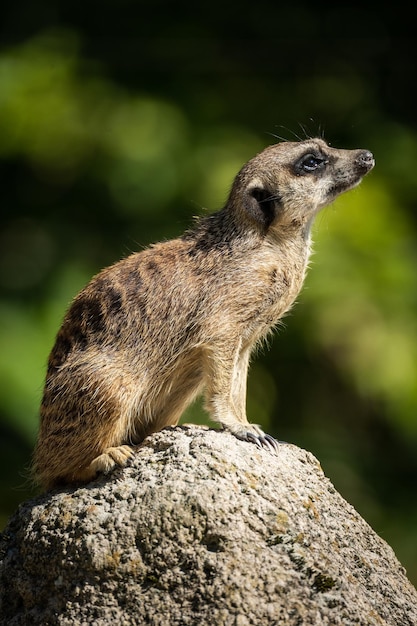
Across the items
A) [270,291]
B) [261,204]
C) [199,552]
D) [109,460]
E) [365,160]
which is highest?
[365,160]

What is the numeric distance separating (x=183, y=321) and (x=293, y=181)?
3.24 ft

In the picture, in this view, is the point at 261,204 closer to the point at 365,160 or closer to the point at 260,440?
the point at 365,160

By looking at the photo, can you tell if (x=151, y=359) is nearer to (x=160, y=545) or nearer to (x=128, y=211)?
(x=160, y=545)

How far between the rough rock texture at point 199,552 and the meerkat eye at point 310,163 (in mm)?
1660

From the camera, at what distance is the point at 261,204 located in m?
5.45

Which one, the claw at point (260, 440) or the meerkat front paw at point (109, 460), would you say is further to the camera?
the claw at point (260, 440)

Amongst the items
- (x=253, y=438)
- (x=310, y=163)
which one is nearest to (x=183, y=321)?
(x=253, y=438)

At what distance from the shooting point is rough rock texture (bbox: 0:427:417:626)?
154 inches

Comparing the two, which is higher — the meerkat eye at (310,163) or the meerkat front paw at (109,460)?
the meerkat eye at (310,163)

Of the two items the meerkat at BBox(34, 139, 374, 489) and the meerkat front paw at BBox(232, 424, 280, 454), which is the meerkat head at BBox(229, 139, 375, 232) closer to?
the meerkat at BBox(34, 139, 374, 489)

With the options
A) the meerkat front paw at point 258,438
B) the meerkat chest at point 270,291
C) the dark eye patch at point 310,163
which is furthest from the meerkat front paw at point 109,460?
the dark eye patch at point 310,163

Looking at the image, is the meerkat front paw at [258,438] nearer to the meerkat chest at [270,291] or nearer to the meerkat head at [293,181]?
the meerkat chest at [270,291]

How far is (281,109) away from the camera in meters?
8.95

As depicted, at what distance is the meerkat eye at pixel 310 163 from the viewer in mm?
5531
